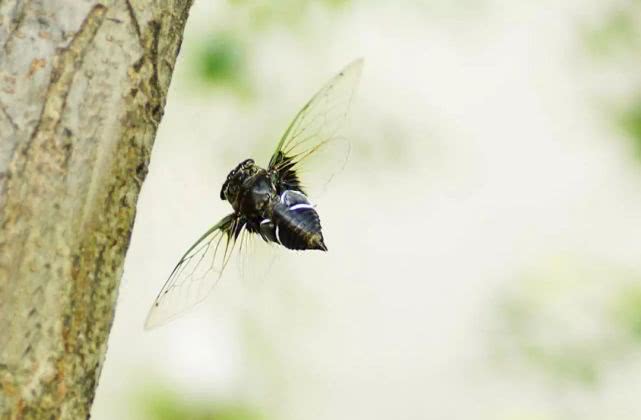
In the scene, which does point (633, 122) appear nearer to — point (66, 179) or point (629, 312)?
point (629, 312)

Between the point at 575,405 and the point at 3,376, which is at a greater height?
the point at 575,405

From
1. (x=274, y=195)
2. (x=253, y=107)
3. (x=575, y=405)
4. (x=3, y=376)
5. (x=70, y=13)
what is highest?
(x=253, y=107)

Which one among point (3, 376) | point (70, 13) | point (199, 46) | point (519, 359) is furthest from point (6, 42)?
point (519, 359)

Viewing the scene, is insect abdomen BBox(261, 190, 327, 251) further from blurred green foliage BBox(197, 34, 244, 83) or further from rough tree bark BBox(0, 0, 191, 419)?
blurred green foliage BBox(197, 34, 244, 83)

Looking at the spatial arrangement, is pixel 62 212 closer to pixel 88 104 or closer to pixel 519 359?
pixel 88 104

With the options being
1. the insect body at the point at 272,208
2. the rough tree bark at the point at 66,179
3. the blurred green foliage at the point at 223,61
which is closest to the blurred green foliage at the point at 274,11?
the blurred green foliage at the point at 223,61
